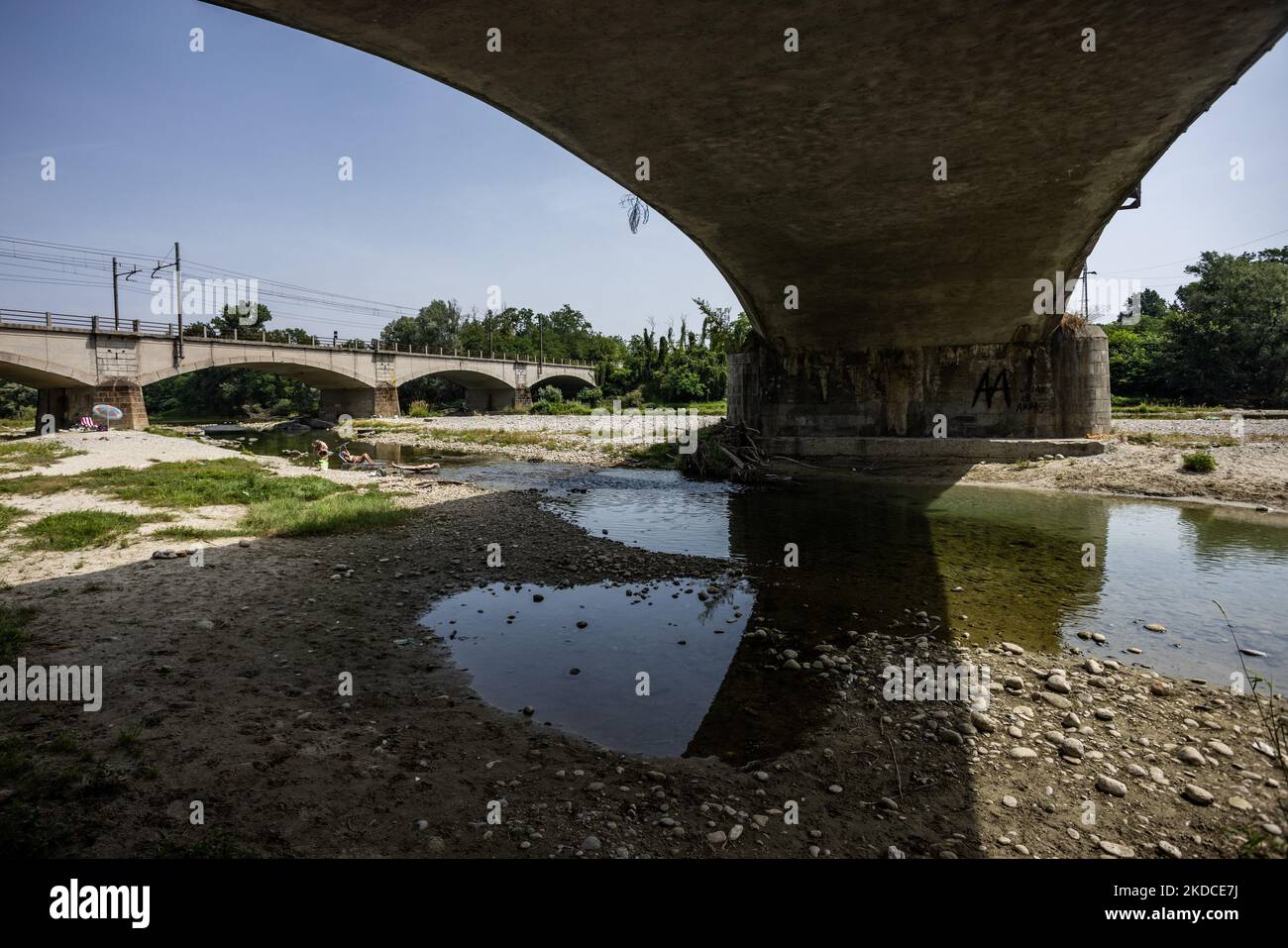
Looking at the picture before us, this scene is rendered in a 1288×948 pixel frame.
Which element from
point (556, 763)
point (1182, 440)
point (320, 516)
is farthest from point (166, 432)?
point (1182, 440)

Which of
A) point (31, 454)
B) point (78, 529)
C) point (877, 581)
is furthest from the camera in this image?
point (31, 454)

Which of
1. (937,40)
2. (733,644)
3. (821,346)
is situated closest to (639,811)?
(733,644)

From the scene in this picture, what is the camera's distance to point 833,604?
9.59m

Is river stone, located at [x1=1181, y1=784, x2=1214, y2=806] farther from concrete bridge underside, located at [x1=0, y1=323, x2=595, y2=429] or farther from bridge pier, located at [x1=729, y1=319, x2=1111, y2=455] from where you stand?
concrete bridge underside, located at [x1=0, y1=323, x2=595, y2=429]

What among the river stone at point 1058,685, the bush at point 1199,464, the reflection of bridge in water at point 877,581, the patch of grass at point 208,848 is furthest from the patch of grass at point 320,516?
the bush at point 1199,464

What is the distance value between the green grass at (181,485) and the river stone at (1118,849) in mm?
17165

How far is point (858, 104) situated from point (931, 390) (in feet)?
64.6

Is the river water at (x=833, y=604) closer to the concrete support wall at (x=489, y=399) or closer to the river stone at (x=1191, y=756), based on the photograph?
the river stone at (x=1191, y=756)

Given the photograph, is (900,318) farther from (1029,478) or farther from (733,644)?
(733,644)

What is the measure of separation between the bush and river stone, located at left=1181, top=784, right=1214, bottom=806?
2010 centimetres

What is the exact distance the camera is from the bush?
63.8 feet

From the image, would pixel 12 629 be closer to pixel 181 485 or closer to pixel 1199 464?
pixel 181 485

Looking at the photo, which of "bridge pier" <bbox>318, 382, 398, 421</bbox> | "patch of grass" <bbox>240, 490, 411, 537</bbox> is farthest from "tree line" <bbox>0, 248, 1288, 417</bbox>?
"patch of grass" <bbox>240, 490, 411, 537</bbox>

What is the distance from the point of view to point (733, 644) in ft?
26.1
